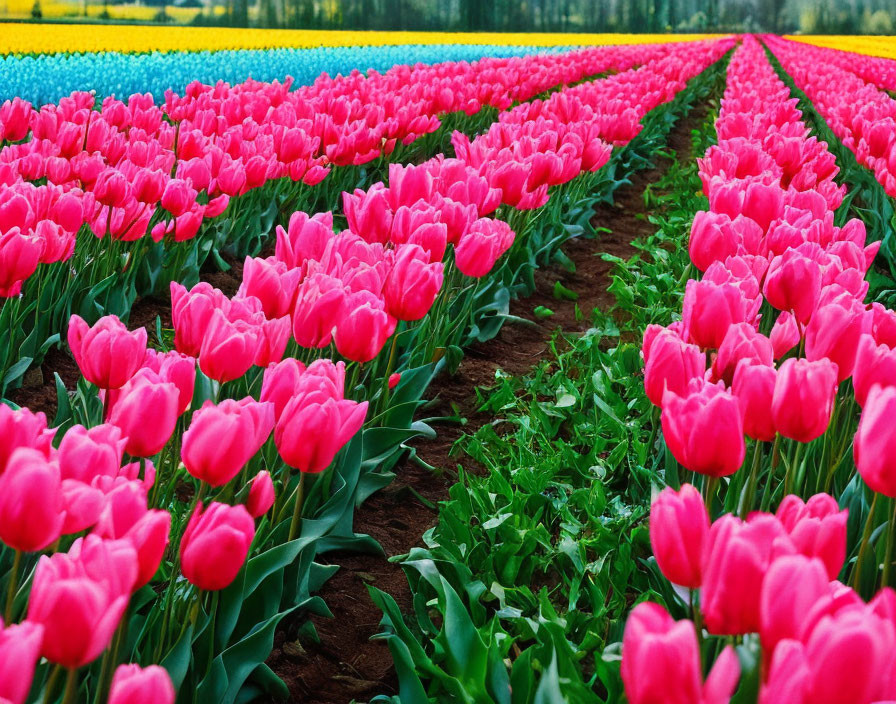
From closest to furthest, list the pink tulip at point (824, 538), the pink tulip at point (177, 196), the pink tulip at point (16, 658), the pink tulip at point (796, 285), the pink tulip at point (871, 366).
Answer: the pink tulip at point (16, 658) < the pink tulip at point (824, 538) < the pink tulip at point (871, 366) < the pink tulip at point (796, 285) < the pink tulip at point (177, 196)

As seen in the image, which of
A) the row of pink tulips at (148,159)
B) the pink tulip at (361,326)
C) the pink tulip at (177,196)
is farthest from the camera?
the pink tulip at (177,196)

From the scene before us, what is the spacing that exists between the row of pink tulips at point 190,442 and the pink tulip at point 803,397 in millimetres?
611

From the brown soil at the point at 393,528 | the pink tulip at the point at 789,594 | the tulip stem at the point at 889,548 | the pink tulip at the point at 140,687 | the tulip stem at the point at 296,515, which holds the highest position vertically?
the pink tulip at the point at 789,594

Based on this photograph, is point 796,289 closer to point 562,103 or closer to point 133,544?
point 133,544

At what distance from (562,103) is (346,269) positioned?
413 cm

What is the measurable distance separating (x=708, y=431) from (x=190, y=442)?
26.7 inches

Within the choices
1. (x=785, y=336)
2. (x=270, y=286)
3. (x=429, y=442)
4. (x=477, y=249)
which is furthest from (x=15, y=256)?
(x=785, y=336)

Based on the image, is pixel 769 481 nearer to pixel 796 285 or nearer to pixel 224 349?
pixel 796 285

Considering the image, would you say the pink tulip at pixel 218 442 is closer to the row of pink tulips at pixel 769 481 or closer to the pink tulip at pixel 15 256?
the row of pink tulips at pixel 769 481

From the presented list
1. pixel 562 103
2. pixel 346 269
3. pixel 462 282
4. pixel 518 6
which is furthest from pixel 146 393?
pixel 518 6

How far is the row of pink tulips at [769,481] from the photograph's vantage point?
73cm

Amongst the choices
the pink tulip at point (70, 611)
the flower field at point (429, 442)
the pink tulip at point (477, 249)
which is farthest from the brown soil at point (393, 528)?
the pink tulip at point (70, 611)

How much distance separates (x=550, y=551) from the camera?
82.1 inches

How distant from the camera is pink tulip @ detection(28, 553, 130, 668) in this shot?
2.56 ft
